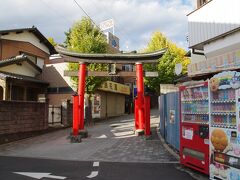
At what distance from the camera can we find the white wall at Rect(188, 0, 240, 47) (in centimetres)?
952

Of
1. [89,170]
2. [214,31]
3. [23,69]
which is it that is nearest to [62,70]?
[23,69]

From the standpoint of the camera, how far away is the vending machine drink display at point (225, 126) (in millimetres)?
6480

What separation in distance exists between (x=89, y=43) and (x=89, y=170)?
15.6m

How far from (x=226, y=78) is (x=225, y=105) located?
0.62m

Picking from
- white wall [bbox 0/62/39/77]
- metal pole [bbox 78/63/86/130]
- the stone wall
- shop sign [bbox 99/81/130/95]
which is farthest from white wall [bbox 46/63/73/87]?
metal pole [bbox 78/63/86/130]

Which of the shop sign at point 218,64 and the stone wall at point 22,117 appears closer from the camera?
the shop sign at point 218,64

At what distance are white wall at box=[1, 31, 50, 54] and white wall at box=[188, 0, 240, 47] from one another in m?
17.4

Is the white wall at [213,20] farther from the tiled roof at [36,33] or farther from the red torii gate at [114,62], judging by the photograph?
the tiled roof at [36,33]

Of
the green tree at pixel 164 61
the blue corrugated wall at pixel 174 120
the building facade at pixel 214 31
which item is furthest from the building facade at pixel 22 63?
the green tree at pixel 164 61

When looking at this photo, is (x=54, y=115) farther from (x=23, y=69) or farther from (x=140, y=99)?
(x=140, y=99)

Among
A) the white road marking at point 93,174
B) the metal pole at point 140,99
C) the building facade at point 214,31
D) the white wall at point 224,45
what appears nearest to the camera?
the white road marking at point 93,174

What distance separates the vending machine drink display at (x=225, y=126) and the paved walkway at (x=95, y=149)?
3.12m

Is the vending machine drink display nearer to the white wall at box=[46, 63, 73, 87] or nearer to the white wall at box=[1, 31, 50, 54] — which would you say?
the white wall at box=[46, 63, 73, 87]

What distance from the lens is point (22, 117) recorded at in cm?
1656
